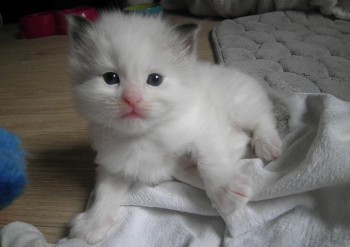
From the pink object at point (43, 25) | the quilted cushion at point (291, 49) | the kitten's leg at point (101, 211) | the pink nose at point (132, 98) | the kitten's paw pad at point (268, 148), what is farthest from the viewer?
the pink object at point (43, 25)

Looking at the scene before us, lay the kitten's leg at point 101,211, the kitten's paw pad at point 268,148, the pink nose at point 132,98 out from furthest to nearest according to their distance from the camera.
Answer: the kitten's paw pad at point 268,148
the kitten's leg at point 101,211
the pink nose at point 132,98

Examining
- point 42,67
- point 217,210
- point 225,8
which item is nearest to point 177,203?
point 217,210

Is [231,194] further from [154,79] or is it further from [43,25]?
[43,25]

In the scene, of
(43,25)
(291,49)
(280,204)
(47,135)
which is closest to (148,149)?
(280,204)

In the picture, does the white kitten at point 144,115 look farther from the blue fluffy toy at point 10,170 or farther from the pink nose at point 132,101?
the blue fluffy toy at point 10,170

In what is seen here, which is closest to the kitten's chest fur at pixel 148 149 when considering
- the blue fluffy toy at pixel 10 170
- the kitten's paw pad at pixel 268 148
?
the kitten's paw pad at pixel 268 148

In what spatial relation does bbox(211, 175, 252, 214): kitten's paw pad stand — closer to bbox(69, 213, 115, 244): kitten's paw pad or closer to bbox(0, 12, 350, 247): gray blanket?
bbox(0, 12, 350, 247): gray blanket

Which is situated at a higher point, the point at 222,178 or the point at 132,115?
the point at 132,115

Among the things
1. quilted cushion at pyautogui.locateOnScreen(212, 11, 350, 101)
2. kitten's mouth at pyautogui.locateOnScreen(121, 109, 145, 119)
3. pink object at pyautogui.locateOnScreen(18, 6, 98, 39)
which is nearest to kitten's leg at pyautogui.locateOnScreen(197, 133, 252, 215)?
kitten's mouth at pyautogui.locateOnScreen(121, 109, 145, 119)
